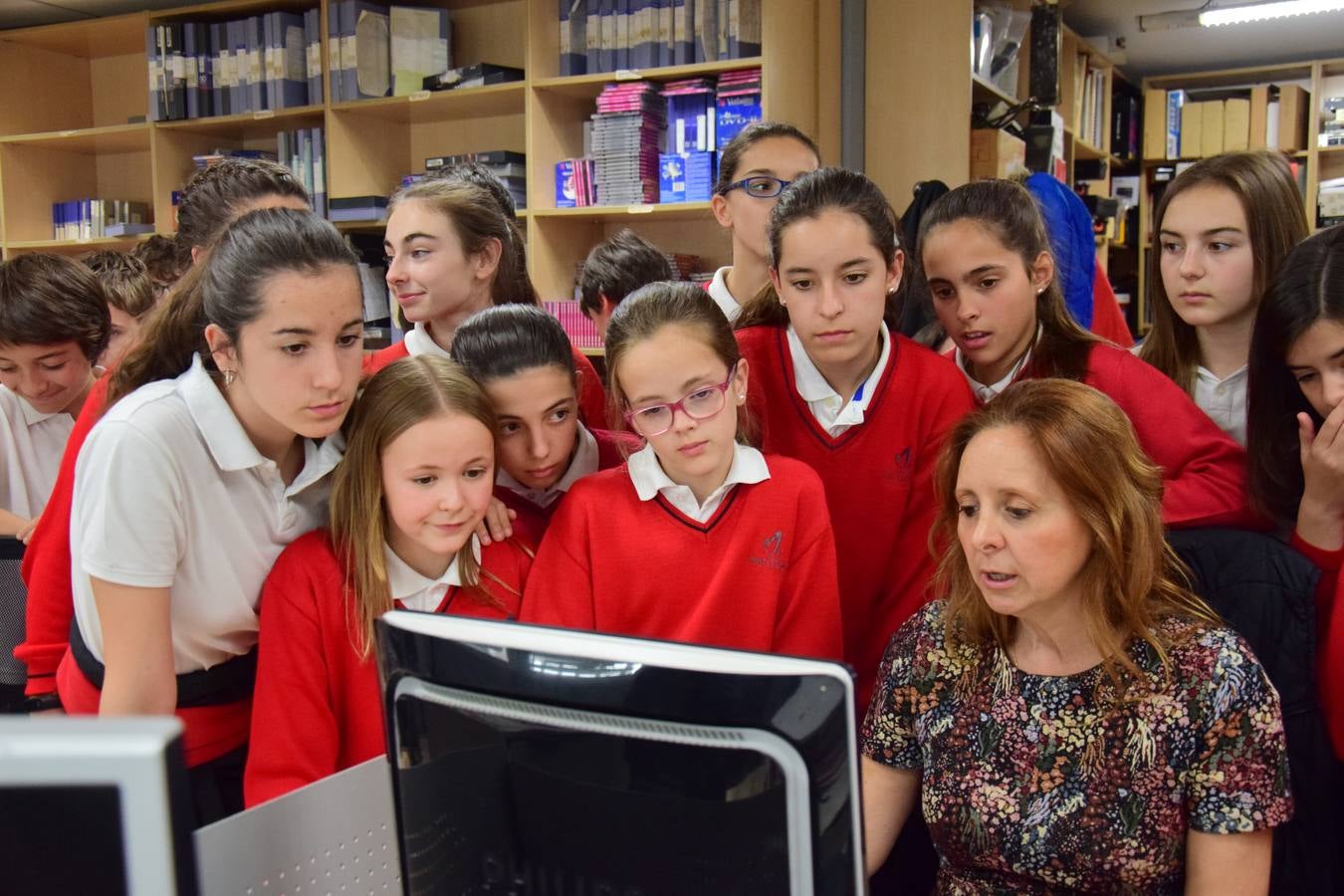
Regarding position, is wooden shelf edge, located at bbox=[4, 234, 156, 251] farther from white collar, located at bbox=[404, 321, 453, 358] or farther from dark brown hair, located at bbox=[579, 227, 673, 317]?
white collar, located at bbox=[404, 321, 453, 358]

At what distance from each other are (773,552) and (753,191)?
992 millimetres

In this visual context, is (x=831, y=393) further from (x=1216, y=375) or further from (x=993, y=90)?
(x=993, y=90)

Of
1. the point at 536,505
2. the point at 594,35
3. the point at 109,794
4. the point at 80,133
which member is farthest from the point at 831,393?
the point at 80,133

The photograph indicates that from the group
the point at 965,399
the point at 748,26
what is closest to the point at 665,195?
the point at 748,26

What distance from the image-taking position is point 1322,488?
1.45 metres

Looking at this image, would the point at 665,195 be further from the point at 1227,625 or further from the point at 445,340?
the point at 1227,625

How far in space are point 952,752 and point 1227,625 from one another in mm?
346

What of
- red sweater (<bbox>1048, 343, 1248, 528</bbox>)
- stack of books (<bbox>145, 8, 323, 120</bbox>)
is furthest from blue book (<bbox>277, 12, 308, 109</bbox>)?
red sweater (<bbox>1048, 343, 1248, 528</bbox>)

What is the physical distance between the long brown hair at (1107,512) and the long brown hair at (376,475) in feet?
2.27

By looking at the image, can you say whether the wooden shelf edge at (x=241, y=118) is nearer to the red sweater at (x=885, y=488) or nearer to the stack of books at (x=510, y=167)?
the stack of books at (x=510, y=167)

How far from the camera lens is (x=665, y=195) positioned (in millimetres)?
4066

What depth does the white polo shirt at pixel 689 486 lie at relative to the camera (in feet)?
5.21

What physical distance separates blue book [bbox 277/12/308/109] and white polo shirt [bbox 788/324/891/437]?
365 centimetres

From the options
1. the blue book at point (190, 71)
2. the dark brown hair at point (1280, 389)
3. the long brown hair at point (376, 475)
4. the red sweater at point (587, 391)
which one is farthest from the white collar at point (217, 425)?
the blue book at point (190, 71)
